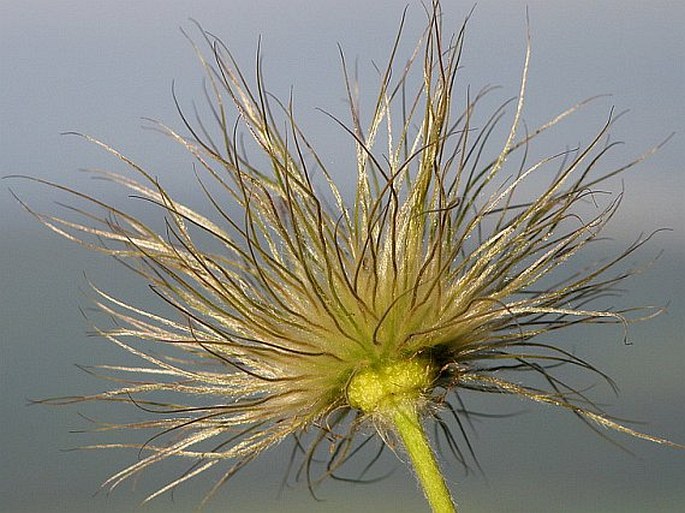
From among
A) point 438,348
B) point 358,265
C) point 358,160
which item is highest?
point 358,160

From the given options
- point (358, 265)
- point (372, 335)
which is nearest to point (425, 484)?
point (372, 335)

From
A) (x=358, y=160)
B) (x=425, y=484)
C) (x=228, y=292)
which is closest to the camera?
(x=425, y=484)

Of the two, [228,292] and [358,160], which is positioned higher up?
[358,160]

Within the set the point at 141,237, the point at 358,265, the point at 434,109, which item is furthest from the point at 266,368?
the point at 434,109

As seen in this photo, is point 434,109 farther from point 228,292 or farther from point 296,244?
point 228,292

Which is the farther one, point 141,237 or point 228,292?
point 141,237

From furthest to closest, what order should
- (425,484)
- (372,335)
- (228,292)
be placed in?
(228,292)
(372,335)
(425,484)

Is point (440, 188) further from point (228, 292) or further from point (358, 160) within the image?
point (228, 292)
